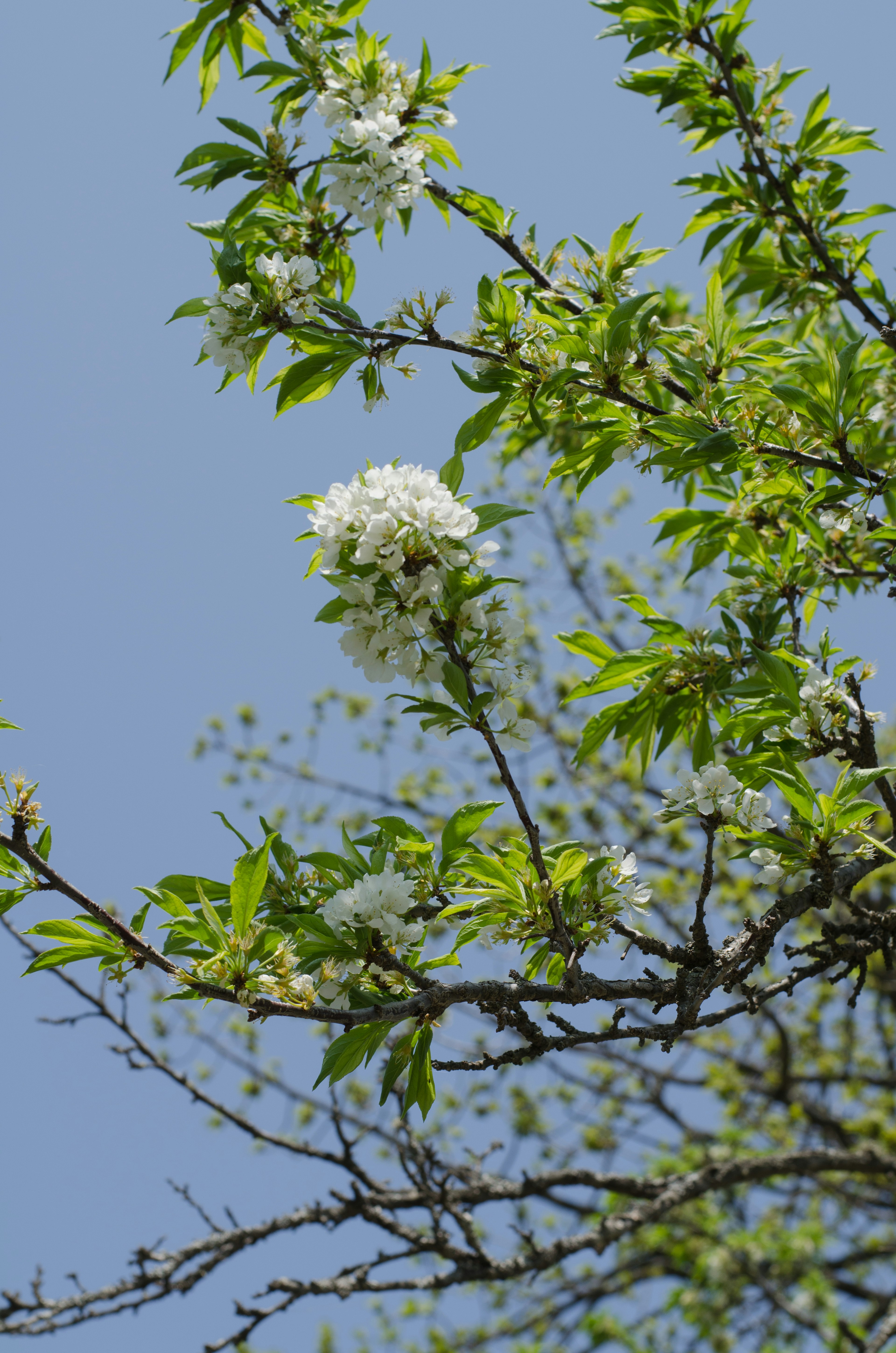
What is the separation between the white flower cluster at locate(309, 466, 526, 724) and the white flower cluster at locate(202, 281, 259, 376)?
73 centimetres

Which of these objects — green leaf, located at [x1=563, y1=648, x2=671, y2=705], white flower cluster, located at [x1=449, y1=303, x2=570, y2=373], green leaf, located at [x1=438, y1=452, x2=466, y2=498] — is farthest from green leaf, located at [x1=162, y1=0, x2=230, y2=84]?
green leaf, located at [x1=563, y1=648, x2=671, y2=705]

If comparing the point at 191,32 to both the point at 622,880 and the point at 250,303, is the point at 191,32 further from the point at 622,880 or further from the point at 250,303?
the point at 622,880

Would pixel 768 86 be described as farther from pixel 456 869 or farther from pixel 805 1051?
pixel 805 1051

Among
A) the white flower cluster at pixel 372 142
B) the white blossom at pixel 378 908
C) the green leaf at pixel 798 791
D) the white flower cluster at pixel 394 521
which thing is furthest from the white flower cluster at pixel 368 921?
the white flower cluster at pixel 372 142

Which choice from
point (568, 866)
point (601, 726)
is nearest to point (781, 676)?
point (601, 726)

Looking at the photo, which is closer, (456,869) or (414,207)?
(456,869)

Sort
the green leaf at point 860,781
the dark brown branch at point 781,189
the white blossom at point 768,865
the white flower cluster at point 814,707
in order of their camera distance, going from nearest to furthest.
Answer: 1. the green leaf at point 860,781
2. the white blossom at point 768,865
3. the white flower cluster at point 814,707
4. the dark brown branch at point 781,189

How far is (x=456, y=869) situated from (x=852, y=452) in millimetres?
1534

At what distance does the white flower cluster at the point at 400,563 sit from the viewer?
163 centimetres

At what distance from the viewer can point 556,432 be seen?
4.11 meters

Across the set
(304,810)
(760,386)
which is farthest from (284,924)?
(304,810)

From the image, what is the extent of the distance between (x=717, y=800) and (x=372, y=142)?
2.10 meters

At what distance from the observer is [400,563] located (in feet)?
5.31

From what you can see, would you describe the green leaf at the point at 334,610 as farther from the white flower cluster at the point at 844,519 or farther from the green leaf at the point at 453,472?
the white flower cluster at the point at 844,519
